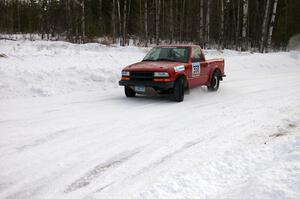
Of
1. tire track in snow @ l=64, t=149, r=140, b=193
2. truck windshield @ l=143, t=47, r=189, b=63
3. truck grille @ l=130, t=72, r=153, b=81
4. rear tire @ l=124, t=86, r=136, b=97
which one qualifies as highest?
truck windshield @ l=143, t=47, r=189, b=63

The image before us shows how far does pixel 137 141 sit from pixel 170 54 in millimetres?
5235

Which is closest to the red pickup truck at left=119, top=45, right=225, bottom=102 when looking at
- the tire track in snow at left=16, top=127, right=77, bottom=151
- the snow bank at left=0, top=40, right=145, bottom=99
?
the snow bank at left=0, top=40, right=145, bottom=99

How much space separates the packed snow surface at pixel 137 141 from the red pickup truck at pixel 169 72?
0.40 m

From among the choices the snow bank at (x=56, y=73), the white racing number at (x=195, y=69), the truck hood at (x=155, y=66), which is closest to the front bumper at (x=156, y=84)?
the truck hood at (x=155, y=66)

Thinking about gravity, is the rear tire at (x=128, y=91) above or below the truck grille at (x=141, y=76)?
below

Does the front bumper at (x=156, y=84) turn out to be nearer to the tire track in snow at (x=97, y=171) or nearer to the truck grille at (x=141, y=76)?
the truck grille at (x=141, y=76)

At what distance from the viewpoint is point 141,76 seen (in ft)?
32.6

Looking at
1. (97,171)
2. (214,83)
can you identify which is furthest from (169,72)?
(97,171)

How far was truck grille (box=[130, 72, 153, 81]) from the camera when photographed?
9852 millimetres

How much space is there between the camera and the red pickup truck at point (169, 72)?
9773mm

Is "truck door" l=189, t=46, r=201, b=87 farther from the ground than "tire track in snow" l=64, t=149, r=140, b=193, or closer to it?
farther from the ground

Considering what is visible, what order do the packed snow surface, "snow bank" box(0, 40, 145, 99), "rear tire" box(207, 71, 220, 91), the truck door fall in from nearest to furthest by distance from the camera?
1. the packed snow surface
2. "snow bank" box(0, 40, 145, 99)
3. the truck door
4. "rear tire" box(207, 71, 220, 91)

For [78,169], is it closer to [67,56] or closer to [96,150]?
[96,150]

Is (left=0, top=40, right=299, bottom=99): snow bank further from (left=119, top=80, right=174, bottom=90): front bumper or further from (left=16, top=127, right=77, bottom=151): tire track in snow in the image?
(left=16, top=127, right=77, bottom=151): tire track in snow
